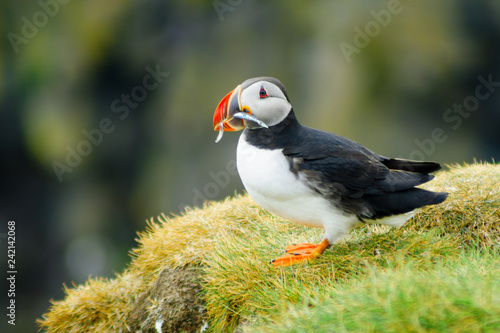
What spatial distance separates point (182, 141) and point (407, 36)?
4656 millimetres

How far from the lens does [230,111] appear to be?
10.3 feet

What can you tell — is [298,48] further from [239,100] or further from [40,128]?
[239,100]

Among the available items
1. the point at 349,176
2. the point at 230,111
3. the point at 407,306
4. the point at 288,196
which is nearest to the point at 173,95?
the point at 230,111

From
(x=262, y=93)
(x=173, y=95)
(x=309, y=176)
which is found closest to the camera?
(x=309, y=176)

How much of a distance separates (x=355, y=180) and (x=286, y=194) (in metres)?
0.44

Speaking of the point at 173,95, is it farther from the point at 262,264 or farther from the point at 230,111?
the point at 262,264

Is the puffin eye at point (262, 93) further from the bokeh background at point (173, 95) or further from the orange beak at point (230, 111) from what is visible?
the bokeh background at point (173, 95)

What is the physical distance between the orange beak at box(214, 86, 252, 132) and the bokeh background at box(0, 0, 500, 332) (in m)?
5.50

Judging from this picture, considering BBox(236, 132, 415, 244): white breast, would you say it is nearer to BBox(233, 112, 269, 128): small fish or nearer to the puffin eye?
BBox(233, 112, 269, 128): small fish

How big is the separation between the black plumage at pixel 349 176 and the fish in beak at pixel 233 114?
0.17 m

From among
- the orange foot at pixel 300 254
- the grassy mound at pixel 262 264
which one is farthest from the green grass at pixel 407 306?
the orange foot at pixel 300 254

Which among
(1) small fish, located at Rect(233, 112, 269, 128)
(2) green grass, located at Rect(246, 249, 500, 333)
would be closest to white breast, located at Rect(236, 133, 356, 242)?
(1) small fish, located at Rect(233, 112, 269, 128)

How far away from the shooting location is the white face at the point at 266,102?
3.09 meters

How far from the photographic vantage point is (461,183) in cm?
402
